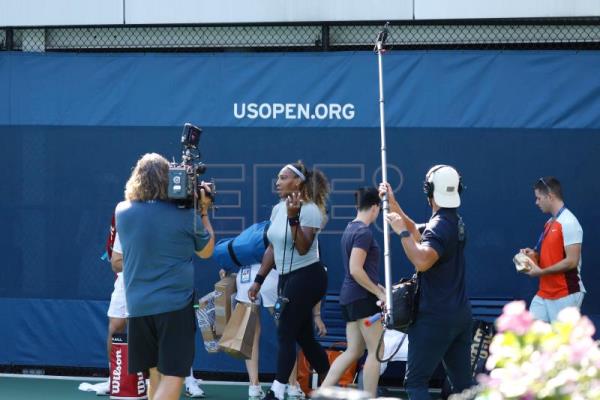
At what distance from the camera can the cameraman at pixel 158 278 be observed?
5781 millimetres

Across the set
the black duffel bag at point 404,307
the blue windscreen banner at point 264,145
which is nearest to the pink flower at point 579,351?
the black duffel bag at point 404,307

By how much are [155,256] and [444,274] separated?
62.4 inches

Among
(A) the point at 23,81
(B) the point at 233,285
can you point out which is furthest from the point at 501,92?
(A) the point at 23,81

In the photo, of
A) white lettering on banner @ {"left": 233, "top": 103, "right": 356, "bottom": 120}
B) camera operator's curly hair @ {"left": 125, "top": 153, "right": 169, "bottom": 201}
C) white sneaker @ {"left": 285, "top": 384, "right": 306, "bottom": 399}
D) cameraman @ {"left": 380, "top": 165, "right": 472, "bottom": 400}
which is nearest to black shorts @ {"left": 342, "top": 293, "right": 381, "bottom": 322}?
white sneaker @ {"left": 285, "top": 384, "right": 306, "bottom": 399}

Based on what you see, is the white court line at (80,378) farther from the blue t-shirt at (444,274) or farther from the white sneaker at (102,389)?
the blue t-shirt at (444,274)

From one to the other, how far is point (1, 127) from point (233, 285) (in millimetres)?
2565

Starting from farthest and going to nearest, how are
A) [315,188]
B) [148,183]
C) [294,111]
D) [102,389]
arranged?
[294,111] < [102,389] < [315,188] < [148,183]

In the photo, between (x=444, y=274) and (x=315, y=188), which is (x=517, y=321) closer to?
(x=444, y=274)

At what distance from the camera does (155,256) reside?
228 inches

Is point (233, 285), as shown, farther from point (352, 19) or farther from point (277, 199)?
point (352, 19)

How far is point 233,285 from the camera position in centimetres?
831

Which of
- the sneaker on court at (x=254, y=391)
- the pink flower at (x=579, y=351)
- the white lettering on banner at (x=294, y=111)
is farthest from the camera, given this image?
the white lettering on banner at (x=294, y=111)

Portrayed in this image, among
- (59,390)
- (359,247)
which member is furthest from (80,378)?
(359,247)

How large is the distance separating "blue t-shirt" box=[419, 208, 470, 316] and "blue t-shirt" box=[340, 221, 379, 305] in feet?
5.10
